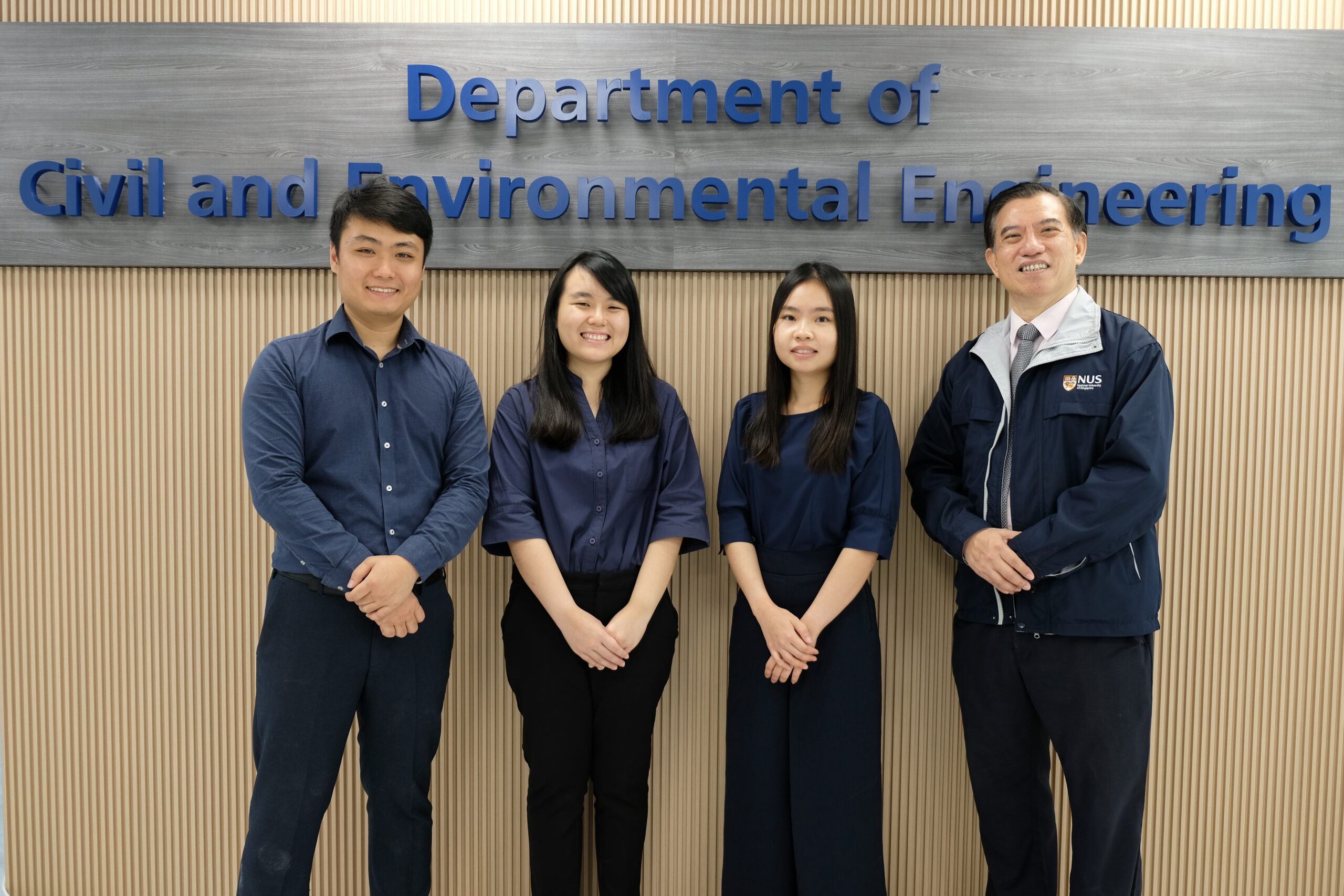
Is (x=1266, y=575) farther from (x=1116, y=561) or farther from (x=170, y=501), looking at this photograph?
(x=170, y=501)

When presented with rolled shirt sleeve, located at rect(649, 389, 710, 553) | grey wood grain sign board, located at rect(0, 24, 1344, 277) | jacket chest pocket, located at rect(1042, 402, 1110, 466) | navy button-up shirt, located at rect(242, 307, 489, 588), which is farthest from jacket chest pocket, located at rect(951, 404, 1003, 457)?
navy button-up shirt, located at rect(242, 307, 489, 588)

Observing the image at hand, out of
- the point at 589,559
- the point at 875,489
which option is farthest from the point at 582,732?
the point at 875,489

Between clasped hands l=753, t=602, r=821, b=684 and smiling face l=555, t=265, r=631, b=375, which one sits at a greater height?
smiling face l=555, t=265, r=631, b=375

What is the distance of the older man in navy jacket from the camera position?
198cm

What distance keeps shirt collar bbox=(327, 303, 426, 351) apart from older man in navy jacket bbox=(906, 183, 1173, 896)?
4.84 feet

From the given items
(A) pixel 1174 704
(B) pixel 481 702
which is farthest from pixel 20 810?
(A) pixel 1174 704

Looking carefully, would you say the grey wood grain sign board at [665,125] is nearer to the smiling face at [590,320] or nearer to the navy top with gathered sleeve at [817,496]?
the smiling face at [590,320]

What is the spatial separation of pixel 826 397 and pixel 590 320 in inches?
27.0

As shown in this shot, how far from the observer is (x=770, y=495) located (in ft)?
7.11

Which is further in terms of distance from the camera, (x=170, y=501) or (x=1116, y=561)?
(x=170, y=501)

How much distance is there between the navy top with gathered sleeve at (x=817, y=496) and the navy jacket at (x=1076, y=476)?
192 millimetres

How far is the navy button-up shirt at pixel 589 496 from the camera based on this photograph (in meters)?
2.09

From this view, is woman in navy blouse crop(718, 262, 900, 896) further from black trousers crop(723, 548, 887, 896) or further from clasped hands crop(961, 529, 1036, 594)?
clasped hands crop(961, 529, 1036, 594)

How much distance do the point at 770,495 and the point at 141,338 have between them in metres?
2.02
